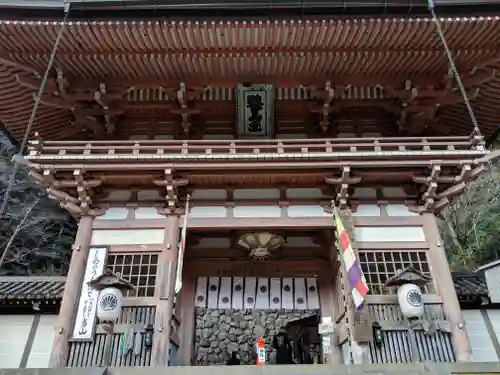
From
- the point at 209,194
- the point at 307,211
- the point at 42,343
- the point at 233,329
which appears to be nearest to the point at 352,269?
the point at 307,211

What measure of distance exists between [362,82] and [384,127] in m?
1.43

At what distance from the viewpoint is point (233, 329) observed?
21.8 m

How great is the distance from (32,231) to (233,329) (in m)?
10.8

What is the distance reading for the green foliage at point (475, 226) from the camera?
2158 centimetres

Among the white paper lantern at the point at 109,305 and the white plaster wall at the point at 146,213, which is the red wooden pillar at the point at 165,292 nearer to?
the white plaster wall at the point at 146,213

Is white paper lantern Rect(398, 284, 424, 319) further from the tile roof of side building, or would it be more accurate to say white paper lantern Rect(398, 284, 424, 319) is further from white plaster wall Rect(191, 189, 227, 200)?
white plaster wall Rect(191, 189, 227, 200)

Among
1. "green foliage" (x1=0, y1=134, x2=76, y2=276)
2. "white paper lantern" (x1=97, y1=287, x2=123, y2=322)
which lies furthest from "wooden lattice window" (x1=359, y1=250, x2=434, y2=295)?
"green foliage" (x1=0, y1=134, x2=76, y2=276)

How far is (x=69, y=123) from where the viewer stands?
9.80 meters

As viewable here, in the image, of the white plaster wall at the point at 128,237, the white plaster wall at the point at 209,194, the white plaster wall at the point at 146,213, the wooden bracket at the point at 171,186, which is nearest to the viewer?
the wooden bracket at the point at 171,186

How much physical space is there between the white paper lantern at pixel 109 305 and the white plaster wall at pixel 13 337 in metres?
3.09

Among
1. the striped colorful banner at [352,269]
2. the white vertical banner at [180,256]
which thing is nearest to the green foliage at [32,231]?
the white vertical banner at [180,256]

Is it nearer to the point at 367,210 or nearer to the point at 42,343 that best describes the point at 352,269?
the point at 367,210

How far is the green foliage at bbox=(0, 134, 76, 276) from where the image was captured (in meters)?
19.2

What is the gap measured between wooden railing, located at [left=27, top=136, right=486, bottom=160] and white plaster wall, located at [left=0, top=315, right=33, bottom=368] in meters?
3.74
